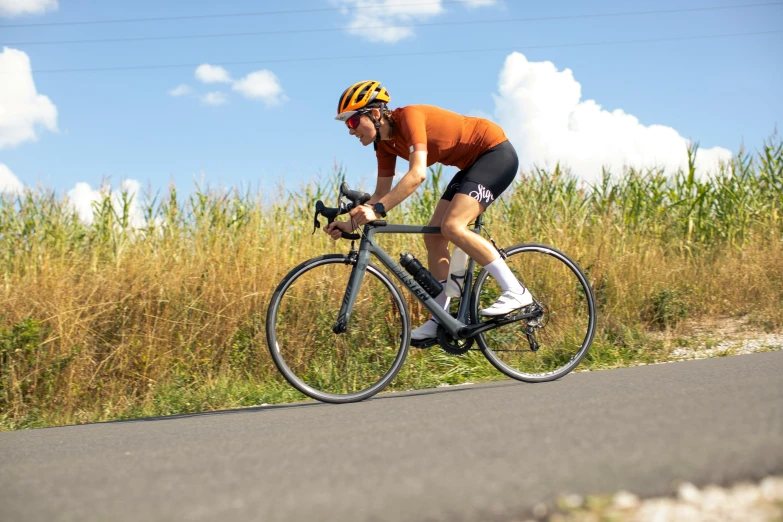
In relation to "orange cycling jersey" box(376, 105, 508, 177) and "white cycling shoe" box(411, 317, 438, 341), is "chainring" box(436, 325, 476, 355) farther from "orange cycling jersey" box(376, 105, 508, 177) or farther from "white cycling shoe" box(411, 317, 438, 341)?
"orange cycling jersey" box(376, 105, 508, 177)

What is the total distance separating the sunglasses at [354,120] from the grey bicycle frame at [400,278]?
0.70 metres

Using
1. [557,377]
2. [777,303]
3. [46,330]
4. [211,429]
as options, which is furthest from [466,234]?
[777,303]

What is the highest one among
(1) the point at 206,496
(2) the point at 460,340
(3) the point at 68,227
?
(3) the point at 68,227

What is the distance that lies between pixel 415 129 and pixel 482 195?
704mm

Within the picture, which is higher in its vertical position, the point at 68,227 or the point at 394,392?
the point at 68,227

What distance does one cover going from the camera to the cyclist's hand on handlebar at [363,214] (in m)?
5.26

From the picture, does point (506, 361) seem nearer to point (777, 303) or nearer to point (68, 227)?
point (777, 303)

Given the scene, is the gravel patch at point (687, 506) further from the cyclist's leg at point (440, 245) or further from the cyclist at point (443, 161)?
the cyclist's leg at point (440, 245)

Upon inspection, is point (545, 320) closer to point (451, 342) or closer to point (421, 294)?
point (451, 342)

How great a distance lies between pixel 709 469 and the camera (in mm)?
2646

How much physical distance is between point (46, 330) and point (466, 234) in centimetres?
359

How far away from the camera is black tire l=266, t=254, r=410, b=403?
5.74 metres

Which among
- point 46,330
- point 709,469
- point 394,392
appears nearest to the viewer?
point 709,469

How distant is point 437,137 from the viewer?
553cm
